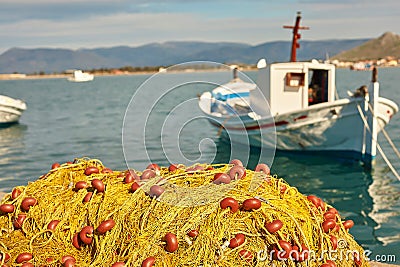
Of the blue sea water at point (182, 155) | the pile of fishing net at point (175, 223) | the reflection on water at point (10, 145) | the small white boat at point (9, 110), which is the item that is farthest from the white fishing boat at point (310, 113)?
the small white boat at point (9, 110)

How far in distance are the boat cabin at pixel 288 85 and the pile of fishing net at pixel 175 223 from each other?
1022cm

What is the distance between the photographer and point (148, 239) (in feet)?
13.1

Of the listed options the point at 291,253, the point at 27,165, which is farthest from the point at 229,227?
the point at 27,165

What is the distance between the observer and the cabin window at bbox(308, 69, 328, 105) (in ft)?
50.5

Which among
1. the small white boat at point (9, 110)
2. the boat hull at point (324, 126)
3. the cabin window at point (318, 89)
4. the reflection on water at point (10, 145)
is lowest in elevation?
the reflection on water at point (10, 145)

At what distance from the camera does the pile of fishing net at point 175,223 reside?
3.92 meters

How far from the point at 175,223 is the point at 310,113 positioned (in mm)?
10777

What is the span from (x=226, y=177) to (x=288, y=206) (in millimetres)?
545

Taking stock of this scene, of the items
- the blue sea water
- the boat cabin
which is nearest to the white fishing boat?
the boat cabin

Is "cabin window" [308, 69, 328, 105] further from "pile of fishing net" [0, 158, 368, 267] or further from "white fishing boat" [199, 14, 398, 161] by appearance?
"pile of fishing net" [0, 158, 368, 267]

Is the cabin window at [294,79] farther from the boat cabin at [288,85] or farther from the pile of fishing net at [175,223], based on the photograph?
the pile of fishing net at [175,223]

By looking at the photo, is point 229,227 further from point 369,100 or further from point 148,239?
point 369,100

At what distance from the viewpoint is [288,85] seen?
1491 centimetres

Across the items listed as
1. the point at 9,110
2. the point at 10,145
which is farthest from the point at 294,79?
the point at 9,110
